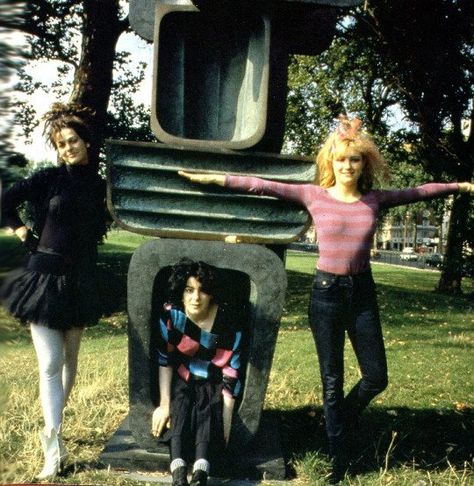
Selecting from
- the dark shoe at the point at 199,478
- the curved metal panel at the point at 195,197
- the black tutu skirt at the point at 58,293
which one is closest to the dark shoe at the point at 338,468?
the dark shoe at the point at 199,478

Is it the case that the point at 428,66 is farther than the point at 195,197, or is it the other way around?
the point at 428,66

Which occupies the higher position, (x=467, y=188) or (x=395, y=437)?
(x=467, y=188)

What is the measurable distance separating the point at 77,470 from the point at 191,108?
7.01 ft

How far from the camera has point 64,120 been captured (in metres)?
3.19

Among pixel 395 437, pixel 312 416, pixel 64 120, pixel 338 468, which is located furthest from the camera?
pixel 312 416

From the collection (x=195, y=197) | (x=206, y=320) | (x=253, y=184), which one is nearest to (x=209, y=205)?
(x=195, y=197)

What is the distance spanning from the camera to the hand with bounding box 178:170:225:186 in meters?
3.24

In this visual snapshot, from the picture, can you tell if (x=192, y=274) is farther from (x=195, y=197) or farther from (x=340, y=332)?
(x=340, y=332)

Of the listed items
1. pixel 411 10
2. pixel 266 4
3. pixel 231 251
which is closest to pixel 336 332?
pixel 231 251

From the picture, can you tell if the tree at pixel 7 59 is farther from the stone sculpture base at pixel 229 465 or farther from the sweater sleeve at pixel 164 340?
the stone sculpture base at pixel 229 465

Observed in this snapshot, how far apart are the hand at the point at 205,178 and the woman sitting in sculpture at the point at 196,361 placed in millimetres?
437

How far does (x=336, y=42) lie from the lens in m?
16.1

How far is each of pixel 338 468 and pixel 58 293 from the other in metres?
1.77

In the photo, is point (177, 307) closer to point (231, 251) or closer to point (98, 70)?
point (231, 251)
